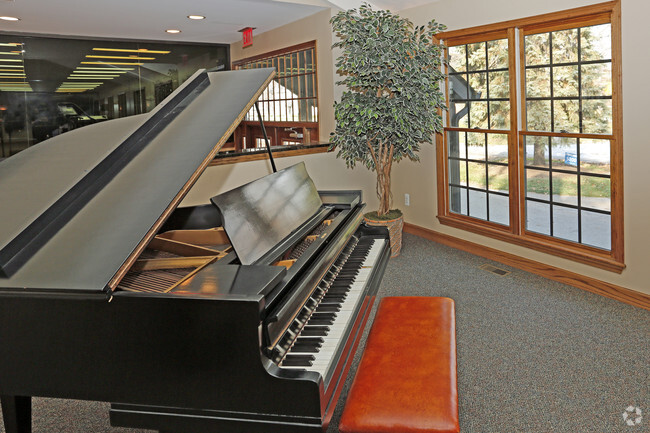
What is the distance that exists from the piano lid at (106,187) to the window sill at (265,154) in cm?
222

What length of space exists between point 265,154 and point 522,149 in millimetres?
2199

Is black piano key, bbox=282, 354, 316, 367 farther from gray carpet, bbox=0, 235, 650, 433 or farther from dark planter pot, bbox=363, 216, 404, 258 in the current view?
dark planter pot, bbox=363, 216, 404, 258

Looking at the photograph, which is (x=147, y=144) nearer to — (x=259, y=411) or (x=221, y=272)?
(x=221, y=272)

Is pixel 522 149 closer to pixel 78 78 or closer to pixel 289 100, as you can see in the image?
pixel 289 100

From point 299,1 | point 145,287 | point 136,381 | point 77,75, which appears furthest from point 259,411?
point 77,75

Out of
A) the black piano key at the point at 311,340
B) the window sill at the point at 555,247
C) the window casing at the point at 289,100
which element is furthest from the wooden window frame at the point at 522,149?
the black piano key at the point at 311,340

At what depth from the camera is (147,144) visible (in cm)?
216

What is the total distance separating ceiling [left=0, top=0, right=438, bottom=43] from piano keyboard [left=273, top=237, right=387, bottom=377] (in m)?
3.65

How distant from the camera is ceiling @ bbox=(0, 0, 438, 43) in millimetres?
5430

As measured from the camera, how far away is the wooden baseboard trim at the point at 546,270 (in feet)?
12.4

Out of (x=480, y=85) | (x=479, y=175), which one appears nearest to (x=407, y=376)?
(x=479, y=175)

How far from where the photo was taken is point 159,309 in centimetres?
156

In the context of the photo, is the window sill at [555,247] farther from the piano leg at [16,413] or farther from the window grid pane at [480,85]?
the piano leg at [16,413]

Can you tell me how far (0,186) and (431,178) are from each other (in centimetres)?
406
